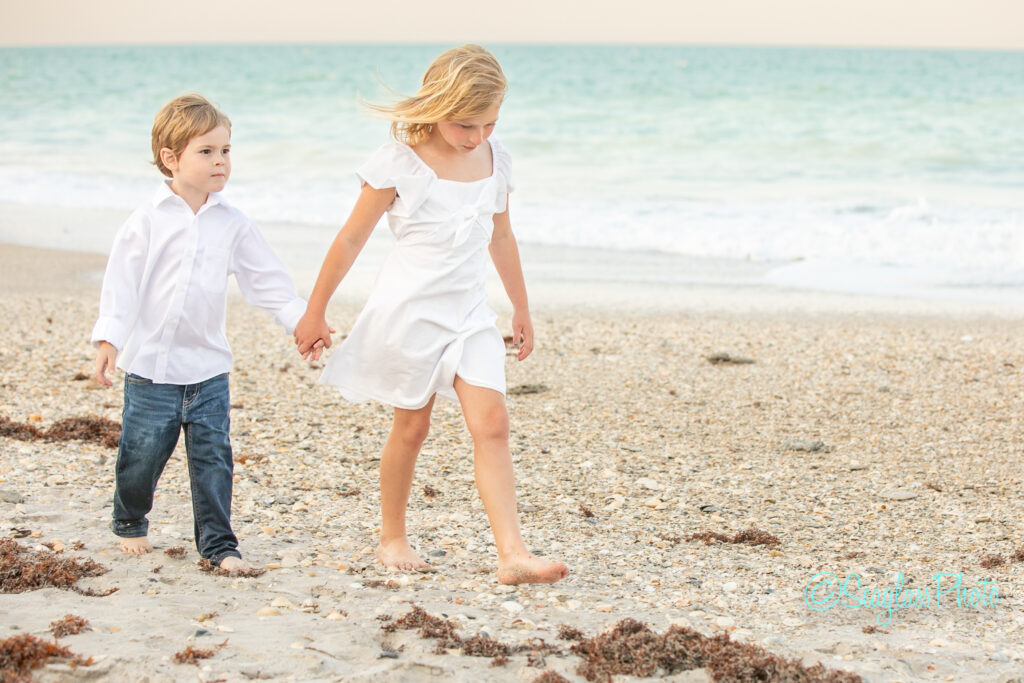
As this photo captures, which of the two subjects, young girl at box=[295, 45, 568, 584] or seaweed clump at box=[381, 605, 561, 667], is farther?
young girl at box=[295, 45, 568, 584]

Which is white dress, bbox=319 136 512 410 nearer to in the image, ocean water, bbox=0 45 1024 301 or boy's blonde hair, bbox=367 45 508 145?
boy's blonde hair, bbox=367 45 508 145

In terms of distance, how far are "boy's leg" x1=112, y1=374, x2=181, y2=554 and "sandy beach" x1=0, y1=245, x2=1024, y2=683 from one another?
0.75 ft

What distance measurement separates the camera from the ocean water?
39.7ft

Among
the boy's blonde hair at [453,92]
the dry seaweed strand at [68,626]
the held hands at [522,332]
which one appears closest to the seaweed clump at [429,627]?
the dry seaweed strand at [68,626]

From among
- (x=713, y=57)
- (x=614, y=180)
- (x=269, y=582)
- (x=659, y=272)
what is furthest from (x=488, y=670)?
(x=713, y=57)

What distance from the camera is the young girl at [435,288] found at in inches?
123

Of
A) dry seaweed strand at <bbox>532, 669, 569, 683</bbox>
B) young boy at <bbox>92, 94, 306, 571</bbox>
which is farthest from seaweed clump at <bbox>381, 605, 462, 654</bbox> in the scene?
young boy at <bbox>92, 94, 306, 571</bbox>

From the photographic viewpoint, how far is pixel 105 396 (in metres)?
5.46

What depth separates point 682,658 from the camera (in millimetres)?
2682

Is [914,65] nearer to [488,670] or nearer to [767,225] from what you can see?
[767,225]

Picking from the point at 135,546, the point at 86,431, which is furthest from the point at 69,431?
the point at 135,546

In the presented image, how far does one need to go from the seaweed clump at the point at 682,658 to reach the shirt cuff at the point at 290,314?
1324 millimetres

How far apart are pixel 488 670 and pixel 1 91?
40.2 m

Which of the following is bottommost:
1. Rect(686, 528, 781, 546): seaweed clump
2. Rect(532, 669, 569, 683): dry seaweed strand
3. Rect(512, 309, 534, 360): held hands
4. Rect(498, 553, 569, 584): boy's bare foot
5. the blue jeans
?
Rect(532, 669, 569, 683): dry seaweed strand
